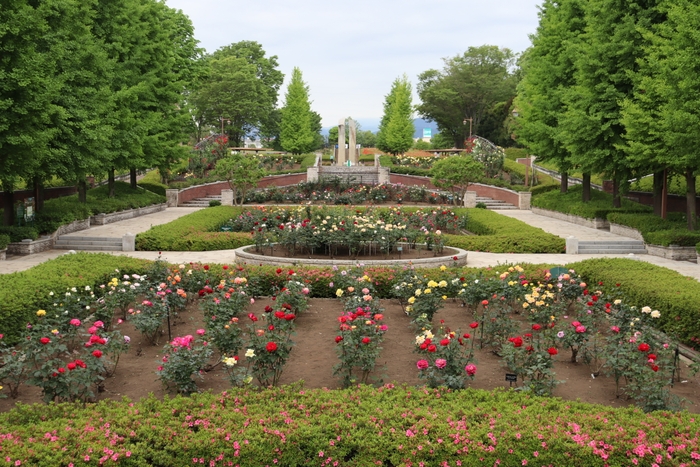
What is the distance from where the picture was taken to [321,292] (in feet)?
37.4

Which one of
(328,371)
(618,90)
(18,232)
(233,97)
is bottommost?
(328,371)

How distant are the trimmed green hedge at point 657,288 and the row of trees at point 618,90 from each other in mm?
6592

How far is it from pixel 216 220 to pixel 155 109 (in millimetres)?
11248

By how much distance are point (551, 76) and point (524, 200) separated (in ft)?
26.9

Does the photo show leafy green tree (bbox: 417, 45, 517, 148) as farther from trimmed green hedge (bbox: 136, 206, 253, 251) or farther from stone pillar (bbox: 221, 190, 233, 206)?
trimmed green hedge (bbox: 136, 206, 253, 251)

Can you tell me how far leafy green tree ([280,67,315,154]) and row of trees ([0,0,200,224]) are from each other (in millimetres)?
31710

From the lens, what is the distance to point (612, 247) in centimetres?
1953

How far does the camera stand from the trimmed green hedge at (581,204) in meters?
24.6

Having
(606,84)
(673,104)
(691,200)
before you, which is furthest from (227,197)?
(673,104)

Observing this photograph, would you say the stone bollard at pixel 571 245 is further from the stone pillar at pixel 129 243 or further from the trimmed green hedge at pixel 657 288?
the stone pillar at pixel 129 243

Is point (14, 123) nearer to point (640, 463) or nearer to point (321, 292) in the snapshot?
point (321, 292)

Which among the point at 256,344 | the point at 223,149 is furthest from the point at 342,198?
the point at 256,344

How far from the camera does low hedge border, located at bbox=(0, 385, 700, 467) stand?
4.99 meters

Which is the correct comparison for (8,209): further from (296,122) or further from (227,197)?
(296,122)
